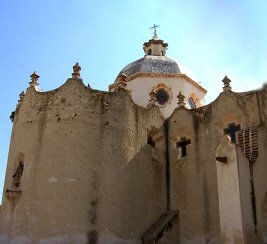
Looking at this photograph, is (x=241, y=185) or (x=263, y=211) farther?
(x=263, y=211)

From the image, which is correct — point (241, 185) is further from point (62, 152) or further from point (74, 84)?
point (74, 84)

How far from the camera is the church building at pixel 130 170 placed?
1638cm

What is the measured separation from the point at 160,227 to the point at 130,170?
249cm

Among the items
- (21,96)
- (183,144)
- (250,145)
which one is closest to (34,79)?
(21,96)

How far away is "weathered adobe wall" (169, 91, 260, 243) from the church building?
4cm

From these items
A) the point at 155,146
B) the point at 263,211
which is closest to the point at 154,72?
the point at 155,146

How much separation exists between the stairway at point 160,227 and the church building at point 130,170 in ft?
0.16

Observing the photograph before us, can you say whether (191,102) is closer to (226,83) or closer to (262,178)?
(226,83)

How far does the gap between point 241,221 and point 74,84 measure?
877cm

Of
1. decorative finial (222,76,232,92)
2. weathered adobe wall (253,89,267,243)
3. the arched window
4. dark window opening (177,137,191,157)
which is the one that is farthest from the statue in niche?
the arched window

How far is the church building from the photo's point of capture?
1638cm

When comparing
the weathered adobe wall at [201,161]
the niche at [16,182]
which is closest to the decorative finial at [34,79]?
the niche at [16,182]

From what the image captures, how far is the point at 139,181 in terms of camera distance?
1867cm

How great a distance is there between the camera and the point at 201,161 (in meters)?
19.3
